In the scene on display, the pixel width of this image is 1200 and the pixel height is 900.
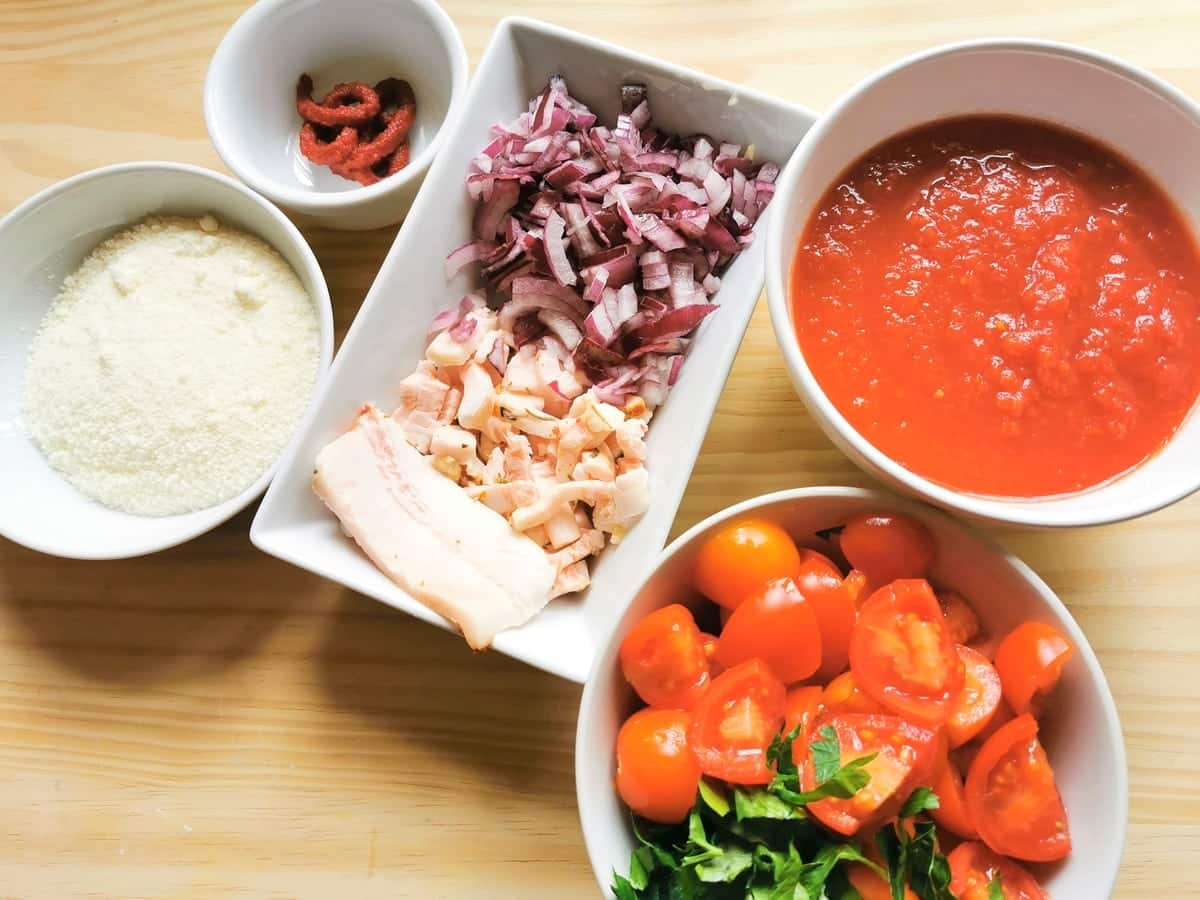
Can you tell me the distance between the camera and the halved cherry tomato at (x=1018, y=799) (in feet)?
3.95

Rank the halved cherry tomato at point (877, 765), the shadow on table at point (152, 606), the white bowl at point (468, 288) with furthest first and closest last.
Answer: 1. the shadow on table at point (152, 606)
2. the white bowl at point (468, 288)
3. the halved cherry tomato at point (877, 765)

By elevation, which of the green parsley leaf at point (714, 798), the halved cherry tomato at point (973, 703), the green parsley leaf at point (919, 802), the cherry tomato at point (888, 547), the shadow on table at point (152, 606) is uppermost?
the cherry tomato at point (888, 547)

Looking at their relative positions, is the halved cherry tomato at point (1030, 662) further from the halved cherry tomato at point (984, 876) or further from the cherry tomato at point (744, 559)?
A: the cherry tomato at point (744, 559)

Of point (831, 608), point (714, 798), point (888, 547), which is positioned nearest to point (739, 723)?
point (714, 798)

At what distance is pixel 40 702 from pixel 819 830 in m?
1.31

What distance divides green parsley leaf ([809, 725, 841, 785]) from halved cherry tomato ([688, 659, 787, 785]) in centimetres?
6

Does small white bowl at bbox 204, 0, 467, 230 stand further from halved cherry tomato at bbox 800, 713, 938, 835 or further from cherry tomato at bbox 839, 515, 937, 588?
halved cherry tomato at bbox 800, 713, 938, 835

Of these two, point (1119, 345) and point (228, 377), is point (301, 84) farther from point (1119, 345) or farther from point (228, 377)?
point (1119, 345)

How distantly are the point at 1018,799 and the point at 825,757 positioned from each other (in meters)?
0.26

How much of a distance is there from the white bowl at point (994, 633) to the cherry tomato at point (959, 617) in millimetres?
11

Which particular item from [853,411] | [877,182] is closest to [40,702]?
[853,411]

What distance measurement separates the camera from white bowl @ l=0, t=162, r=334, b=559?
5.03ft

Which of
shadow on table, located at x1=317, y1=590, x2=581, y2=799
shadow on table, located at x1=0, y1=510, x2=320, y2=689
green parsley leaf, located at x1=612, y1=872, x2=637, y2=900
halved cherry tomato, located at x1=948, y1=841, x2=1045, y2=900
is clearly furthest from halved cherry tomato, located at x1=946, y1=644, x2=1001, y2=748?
shadow on table, located at x1=0, y1=510, x2=320, y2=689

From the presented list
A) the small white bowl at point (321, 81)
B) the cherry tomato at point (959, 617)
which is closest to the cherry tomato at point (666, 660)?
the cherry tomato at point (959, 617)
